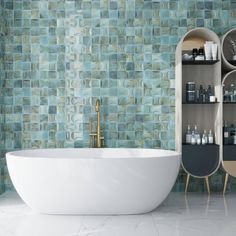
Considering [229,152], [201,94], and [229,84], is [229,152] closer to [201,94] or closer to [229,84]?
[201,94]

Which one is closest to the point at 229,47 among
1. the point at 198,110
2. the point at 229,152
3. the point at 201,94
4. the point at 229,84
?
the point at 229,84

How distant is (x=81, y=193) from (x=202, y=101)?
1.91 m

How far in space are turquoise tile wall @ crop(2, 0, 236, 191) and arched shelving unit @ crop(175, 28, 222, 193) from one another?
0.15 m

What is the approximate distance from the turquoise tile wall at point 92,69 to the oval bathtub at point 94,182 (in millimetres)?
1346

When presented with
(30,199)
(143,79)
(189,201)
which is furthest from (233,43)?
(30,199)

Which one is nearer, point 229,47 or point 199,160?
point 199,160

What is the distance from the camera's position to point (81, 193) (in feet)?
12.7

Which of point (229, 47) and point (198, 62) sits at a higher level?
point (229, 47)

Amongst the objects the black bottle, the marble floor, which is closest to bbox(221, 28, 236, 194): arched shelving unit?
the black bottle

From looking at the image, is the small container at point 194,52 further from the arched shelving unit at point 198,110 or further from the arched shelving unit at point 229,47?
the arched shelving unit at point 229,47

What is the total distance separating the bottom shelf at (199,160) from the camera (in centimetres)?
497

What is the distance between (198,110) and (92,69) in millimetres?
1344

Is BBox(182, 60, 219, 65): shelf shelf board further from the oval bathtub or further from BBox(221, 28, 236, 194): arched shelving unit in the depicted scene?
the oval bathtub

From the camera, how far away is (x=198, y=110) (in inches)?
210
